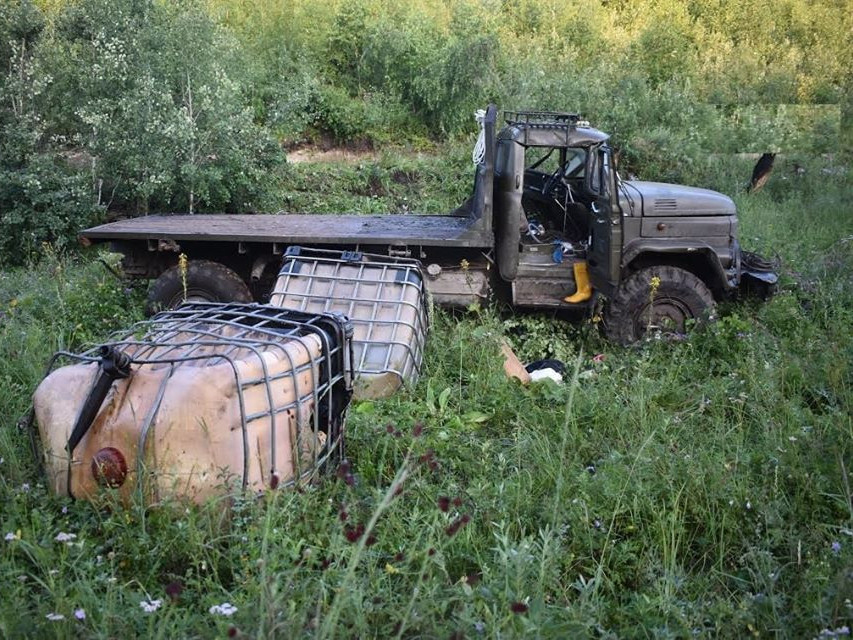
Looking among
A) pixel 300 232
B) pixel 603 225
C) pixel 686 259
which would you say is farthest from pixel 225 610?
pixel 686 259

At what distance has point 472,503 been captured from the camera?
3.53m

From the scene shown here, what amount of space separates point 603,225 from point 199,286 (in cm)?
349

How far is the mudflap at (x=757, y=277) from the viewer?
23.1 feet

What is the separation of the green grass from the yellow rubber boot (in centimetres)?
142

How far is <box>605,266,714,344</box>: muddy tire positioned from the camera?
6668mm

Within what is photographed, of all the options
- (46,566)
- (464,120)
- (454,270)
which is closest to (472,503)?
(46,566)

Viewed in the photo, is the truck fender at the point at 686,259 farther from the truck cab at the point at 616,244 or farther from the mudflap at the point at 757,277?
the mudflap at the point at 757,277

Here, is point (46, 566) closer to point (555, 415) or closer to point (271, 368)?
point (271, 368)

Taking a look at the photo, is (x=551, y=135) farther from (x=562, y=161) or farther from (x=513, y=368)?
(x=513, y=368)

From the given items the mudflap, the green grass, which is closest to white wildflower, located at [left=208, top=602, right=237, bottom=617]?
the green grass

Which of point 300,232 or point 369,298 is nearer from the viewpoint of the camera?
point 369,298

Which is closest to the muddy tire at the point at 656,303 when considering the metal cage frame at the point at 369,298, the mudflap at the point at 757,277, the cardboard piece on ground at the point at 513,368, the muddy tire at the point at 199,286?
the mudflap at the point at 757,277

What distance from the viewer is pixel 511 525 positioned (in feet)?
10.8

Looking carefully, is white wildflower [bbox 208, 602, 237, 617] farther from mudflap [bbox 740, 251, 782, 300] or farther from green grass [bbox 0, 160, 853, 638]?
mudflap [bbox 740, 251, 782, 300]
